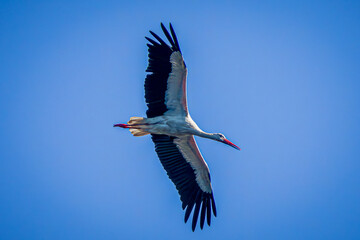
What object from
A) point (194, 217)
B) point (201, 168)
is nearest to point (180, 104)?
point (201, 168)

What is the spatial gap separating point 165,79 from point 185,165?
7.52 ft

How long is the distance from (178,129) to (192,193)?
1.65 m

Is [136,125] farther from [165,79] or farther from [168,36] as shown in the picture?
[168,36]

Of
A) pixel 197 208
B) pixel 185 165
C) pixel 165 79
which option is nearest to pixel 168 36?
pixel 165 79

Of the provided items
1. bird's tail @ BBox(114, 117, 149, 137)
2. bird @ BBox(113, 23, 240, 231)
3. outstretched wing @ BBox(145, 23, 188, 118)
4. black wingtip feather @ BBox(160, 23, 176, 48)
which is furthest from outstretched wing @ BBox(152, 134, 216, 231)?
black wingtip feather @ BBox(160, 23, 176, 48)

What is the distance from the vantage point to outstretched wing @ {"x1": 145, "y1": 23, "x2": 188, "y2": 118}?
344 inches

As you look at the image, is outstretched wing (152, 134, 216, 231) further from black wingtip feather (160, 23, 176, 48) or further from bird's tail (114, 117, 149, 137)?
black wingtip feather (160, 23, 176, 48)

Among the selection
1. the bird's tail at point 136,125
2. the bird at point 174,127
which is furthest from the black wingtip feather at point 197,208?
the bird's tail at point 136,125

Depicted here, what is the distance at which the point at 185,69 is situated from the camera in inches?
345

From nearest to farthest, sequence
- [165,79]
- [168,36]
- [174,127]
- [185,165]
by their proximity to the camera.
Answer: [168,36] → [165,79] → [174,127] → [185,165]

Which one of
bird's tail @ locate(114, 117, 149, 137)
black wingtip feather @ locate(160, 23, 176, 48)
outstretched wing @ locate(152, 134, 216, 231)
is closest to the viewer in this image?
black wingtip feather @ locate(160, 23, 176, 48)

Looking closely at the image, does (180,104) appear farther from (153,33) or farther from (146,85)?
(153,33)

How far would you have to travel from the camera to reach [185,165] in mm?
9836

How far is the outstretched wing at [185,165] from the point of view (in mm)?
9680
